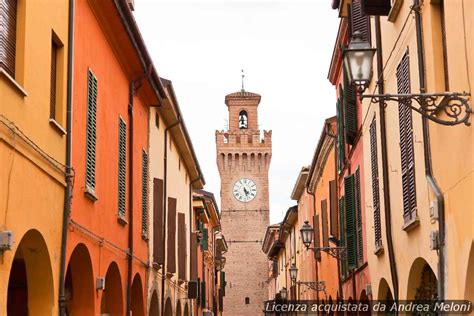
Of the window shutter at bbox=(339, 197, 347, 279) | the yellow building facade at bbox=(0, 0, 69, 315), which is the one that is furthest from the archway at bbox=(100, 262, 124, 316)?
the window shutter at bbox=(339, 197, 347, 279)

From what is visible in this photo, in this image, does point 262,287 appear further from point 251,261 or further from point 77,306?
point 77,306

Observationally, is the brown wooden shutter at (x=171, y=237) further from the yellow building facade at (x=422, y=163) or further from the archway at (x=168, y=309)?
the yellow building facade at (x=422, y=163)

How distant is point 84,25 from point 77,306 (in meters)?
4.50

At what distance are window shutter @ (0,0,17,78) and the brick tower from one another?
238 feet

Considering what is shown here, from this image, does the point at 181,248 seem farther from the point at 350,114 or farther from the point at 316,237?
the point at 350,114

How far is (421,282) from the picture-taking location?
12.2 m

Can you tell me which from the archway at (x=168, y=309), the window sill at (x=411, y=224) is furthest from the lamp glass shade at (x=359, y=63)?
the archway at (x=168, y=309)

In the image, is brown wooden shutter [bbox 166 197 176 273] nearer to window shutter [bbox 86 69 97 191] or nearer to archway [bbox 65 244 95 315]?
archway [bbox 65 244 95 315]

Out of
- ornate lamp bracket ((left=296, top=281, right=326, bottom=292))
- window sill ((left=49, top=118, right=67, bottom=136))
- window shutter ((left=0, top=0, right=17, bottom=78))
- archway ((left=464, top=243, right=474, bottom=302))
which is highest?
window shutter ((left=0, top=0, right=17, bottom=78))

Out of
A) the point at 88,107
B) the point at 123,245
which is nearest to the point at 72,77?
the point at 88,107

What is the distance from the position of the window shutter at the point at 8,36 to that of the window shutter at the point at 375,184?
775 centimetres

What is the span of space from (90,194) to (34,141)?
10.5 feet

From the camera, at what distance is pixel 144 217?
1986 centimetres

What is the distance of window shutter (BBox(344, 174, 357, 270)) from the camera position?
1939cm
